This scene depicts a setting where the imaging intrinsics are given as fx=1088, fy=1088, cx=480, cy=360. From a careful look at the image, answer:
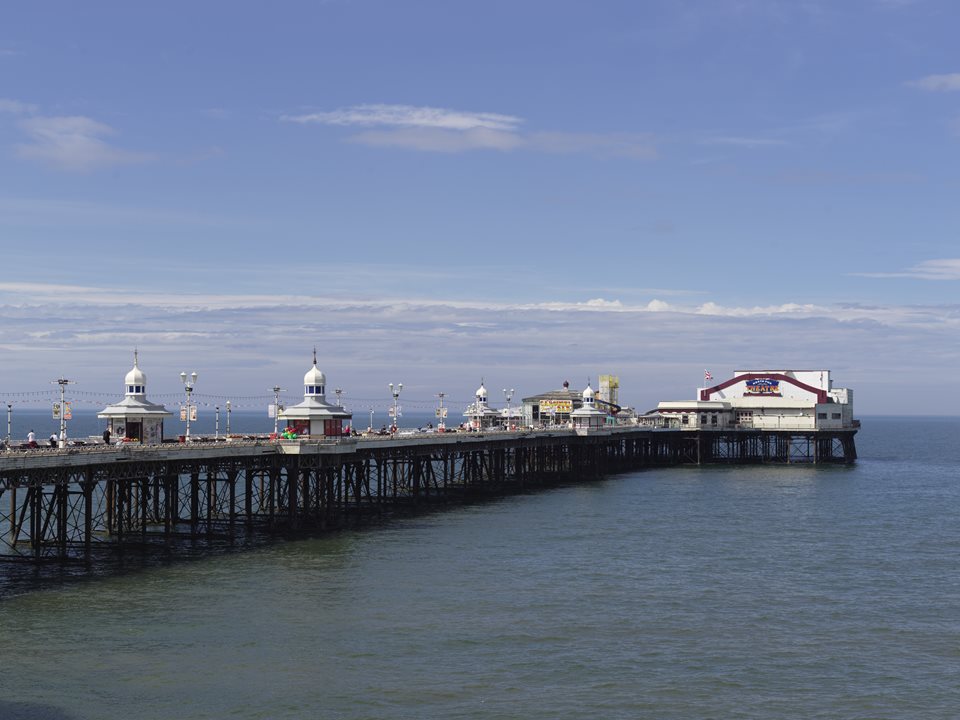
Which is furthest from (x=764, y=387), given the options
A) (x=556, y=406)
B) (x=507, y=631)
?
(x=507, y=631)

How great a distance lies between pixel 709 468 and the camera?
137 meters

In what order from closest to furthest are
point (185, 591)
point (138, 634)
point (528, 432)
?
1. point (138, 634)
2. point (185, 591)
3. point (528, 432)

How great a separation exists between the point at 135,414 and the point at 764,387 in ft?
356

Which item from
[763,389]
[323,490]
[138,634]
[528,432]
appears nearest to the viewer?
[138,634]

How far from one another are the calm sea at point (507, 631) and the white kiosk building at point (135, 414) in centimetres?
1390

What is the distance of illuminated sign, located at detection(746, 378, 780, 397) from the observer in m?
154

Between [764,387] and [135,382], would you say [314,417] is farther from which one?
[764,387]

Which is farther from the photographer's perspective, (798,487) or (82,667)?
(798,487)

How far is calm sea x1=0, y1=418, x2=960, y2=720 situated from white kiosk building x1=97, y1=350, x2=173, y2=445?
13901mm

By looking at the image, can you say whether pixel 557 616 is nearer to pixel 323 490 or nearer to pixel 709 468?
pixel 323 490

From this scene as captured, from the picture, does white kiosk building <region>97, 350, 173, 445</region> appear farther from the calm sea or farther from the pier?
the calm sea

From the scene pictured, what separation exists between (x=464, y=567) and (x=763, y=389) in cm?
11103

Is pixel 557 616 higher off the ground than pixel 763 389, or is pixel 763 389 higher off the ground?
pixel 763 389

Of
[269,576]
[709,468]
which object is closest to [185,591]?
[269,576]
